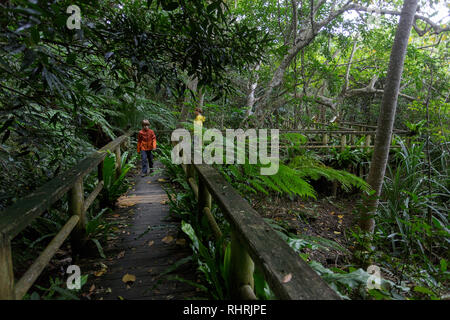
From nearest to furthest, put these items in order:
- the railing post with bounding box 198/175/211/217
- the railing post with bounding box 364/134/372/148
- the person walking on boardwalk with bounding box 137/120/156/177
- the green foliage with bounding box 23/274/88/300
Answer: the green foliage with bounding box 23/274/88/300, the railing post with bounding box 198/175/211/217, the person walking on boardwalk with bounding box 137/120/156/177, the railing post with bounding box 364/134/372/148

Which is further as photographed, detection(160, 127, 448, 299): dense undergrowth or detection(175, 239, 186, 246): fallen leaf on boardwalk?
detection(175, 239, 186, 246): fallen leaf on boardwalk

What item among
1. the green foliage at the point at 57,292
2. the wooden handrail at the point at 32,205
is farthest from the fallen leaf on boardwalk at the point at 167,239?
the wooden handrail at the point at 32,205

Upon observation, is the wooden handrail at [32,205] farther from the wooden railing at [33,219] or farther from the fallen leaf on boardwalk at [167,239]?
the fallen leaf on boardwalk at [167,239]

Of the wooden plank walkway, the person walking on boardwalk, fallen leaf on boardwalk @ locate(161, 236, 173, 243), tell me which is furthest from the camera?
the person walking on boardwalk

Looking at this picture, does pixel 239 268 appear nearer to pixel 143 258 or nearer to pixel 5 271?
pixel 5 271

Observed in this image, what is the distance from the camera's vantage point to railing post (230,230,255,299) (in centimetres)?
148

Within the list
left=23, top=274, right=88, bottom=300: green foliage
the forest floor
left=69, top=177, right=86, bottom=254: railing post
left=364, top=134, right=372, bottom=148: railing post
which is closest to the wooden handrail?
left=69, top=177, right=86, bottom=254: railing post

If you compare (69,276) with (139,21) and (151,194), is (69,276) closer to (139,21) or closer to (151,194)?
(139,21)

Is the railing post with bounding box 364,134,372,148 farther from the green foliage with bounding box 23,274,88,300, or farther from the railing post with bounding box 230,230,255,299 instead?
the green foliage with bounding box 23,274,88,300

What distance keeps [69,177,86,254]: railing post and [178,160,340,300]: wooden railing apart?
1190 millimetres

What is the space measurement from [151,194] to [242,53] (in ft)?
10.7

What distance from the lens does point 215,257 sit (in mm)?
1911

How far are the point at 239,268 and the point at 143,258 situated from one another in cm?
131

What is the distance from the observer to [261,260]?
43.4 inches
